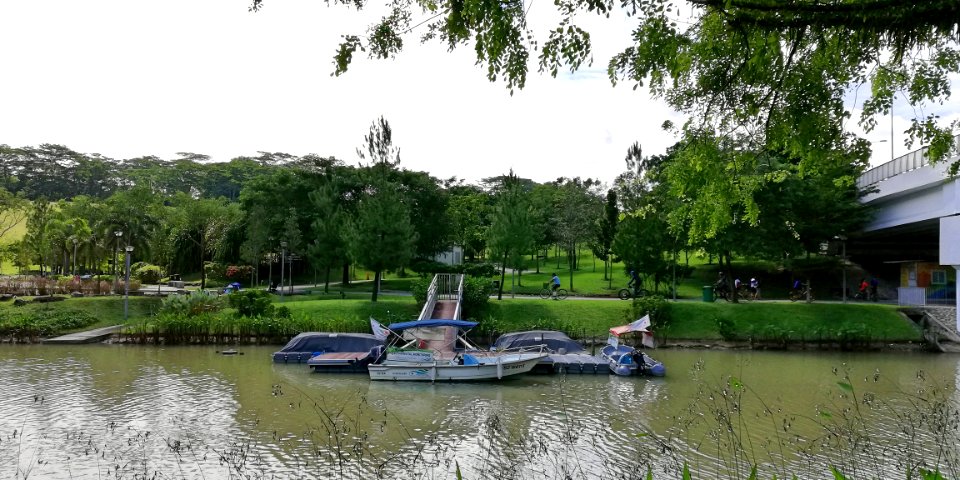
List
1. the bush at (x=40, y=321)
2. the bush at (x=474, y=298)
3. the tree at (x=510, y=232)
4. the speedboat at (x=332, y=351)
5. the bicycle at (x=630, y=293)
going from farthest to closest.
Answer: the bicycle at (x=630, y=293) < the tree at (x=510, y=232) < the bush at (x=474, y=298) < the bush at (x=40, y=321) < the speedboat at (x=332, y=351)

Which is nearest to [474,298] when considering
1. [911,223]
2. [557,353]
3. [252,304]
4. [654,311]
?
[557,353]

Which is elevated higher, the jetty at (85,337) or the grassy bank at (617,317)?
the grassy bank at (617,317)

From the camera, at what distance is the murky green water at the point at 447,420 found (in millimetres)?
11781

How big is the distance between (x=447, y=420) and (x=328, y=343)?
42.2 feet

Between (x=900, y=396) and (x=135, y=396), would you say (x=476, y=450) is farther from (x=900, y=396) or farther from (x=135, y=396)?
(x=900, y=396)

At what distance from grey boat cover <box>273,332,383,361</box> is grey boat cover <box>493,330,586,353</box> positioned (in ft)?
19.3

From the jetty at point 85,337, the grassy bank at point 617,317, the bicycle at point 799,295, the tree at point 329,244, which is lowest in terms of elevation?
the jetty at point 85,337

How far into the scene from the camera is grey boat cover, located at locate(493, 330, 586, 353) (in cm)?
2939

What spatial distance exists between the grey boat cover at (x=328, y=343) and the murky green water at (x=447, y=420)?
1.77 meters

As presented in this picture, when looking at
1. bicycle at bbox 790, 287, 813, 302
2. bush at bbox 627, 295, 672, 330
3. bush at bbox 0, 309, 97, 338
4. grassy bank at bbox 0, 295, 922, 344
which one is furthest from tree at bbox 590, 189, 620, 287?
bush at bbox 0, 309, 97, 338

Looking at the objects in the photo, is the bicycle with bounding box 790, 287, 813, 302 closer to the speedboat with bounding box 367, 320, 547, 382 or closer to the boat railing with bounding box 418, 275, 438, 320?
the boat railing with bounding box 418, 275, 438, 320

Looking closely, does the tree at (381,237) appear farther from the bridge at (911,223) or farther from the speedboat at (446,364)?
the bridge at (911,223)

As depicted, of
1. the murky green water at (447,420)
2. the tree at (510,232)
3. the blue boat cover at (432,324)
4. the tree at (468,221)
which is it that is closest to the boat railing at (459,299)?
the tree at (510,232)

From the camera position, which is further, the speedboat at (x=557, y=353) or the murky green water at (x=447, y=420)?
the speedboat at (x=557, y=353)
